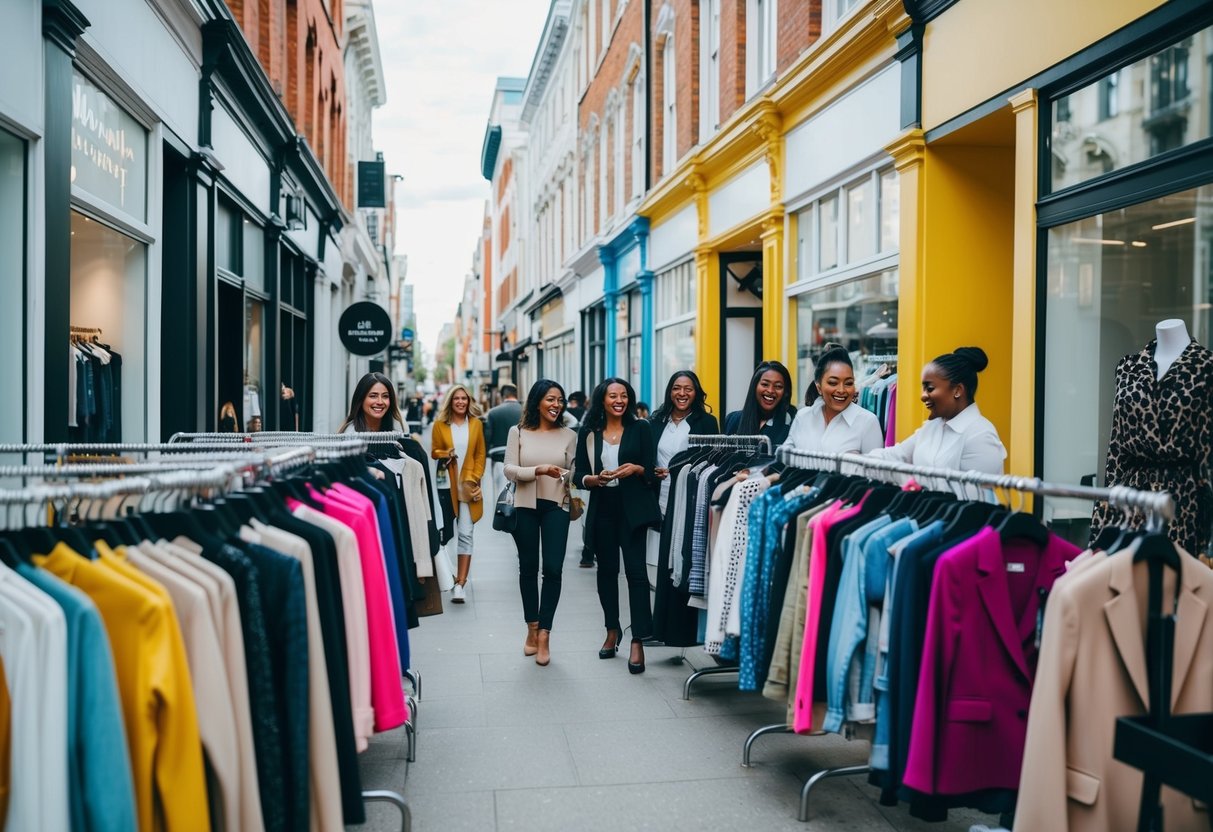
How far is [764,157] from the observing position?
1207 centimetres

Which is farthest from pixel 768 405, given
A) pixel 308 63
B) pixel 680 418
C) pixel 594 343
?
pixel 594 343

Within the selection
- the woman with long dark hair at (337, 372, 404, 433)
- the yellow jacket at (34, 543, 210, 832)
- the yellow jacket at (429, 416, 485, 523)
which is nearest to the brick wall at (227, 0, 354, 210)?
the yellow jacket at (429, 416, 485, 523)

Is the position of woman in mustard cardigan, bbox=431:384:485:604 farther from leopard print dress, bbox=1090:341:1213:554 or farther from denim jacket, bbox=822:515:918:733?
leopard print dress, bbox=1090:341:1213:554

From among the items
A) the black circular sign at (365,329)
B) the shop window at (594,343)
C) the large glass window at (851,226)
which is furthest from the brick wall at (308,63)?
the large glass window at (851,226)

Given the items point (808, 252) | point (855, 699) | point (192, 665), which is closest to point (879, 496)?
point (855, 699)

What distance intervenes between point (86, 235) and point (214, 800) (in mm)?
5882

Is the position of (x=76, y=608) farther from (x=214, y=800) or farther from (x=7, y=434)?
(x=7, y=434)

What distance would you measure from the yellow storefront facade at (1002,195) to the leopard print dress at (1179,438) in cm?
73

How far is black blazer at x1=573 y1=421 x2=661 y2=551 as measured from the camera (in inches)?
281

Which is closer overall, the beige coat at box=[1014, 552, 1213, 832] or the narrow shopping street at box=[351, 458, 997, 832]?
the beige coat at box=[1014, 552, 1213, 832]

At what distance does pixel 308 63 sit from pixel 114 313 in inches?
471

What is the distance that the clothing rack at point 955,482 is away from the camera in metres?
3.07

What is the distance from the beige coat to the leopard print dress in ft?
5.35

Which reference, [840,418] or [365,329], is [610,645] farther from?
[365,329]
